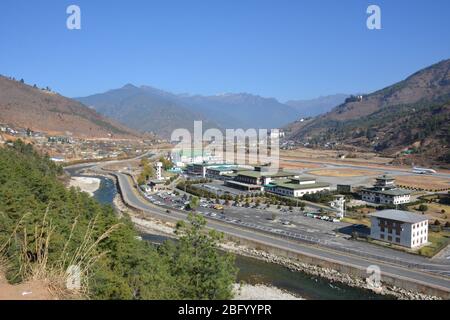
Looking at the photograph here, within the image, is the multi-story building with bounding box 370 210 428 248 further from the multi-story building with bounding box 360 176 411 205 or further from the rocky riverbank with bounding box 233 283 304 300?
the multi-story building with bounding box 360 176 411 205

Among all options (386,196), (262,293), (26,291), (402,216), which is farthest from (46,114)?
(26,291)

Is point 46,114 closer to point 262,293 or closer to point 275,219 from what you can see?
point 275,219

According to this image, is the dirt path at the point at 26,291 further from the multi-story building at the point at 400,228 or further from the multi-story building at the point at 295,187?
the multi-story building at the point at 295,187

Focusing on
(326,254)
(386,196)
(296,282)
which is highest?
(386,196)

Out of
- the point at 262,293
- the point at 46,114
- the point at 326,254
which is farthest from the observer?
the point at 46,114

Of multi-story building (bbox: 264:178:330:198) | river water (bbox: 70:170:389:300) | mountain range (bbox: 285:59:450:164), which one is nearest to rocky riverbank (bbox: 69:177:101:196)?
multi-story building (bbox: 264:178:330:198)

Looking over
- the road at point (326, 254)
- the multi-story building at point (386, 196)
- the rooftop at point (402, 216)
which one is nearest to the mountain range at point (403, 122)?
the multi-story building at point (386, 196)
